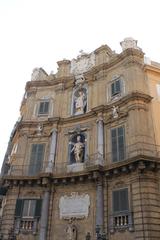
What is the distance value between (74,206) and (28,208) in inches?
126

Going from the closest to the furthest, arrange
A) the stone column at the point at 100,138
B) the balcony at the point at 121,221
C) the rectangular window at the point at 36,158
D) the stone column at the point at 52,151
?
the balcony at the point at 121,221
the stone column at the point at 100,138
the stone column at the point at 52,151
the rectangular window at the point at 36,158

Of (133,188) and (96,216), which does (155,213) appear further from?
(96,216)

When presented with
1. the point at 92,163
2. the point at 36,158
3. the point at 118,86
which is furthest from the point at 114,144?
the point at 36,158

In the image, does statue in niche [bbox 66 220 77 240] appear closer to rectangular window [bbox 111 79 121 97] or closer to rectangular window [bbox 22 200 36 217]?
rectangular window [bbox 22 200 36 217]

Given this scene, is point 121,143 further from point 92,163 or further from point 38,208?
point 38,208

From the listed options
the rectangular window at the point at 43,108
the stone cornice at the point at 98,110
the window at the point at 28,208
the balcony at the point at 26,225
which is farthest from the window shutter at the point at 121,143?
the rectangular window at the point at 43,108

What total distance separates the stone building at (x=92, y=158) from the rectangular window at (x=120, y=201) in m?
0.06

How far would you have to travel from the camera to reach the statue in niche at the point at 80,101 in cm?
2278

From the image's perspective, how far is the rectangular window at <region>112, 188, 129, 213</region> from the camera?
16.0m

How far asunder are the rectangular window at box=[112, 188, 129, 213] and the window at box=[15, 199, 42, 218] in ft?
16.9

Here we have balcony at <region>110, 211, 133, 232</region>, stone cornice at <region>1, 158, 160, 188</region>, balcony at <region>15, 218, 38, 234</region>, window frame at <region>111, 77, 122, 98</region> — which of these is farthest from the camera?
window frame at <region>111, 77, 122, 98</region>

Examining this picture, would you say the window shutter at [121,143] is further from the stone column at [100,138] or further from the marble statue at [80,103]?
the marble statue at [80,103]

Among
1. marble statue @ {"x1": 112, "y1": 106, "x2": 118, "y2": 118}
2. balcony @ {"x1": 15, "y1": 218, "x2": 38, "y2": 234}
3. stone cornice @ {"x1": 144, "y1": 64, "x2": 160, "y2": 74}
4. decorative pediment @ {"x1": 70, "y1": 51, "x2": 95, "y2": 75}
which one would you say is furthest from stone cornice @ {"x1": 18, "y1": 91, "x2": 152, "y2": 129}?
balcony @ {"x1": 15, "y1": 218, "x2": 38, "y2": 234}

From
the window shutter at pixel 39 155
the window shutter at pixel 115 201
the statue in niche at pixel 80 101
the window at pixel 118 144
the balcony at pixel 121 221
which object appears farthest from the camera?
the statue in niche at pixel 80 101
